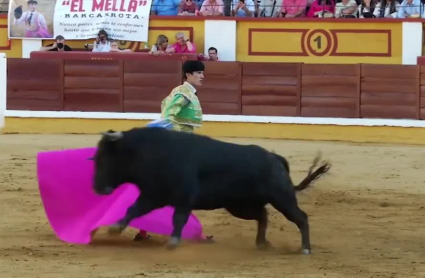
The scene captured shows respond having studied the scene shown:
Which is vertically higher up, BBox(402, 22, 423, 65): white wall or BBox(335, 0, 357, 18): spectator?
BBox(335, 0, 357, 18): spectator

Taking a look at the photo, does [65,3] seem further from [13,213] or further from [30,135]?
[13,213]

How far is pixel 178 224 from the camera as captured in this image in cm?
451

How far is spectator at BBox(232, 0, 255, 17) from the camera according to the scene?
470 inches

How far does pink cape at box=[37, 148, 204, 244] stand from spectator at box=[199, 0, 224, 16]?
22.5 feet

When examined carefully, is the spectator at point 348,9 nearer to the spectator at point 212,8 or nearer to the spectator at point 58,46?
the spectator at point 212,8

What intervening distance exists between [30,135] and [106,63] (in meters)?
1.27

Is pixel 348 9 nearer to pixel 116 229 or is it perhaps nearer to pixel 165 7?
pixel 165 7

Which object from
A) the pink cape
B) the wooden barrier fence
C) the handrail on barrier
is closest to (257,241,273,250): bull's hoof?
the pink cape

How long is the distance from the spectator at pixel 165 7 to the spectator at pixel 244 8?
771 mm

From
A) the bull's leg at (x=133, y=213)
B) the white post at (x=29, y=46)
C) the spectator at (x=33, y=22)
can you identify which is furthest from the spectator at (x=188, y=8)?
the bull's leg at (x=133, y=213)

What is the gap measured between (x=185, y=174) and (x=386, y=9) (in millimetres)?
7610

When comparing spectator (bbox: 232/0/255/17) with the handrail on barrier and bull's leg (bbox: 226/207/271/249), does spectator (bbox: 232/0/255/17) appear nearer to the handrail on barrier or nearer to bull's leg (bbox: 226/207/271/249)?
the handrail on barrier

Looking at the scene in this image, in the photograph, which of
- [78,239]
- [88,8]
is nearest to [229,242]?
[78,239]

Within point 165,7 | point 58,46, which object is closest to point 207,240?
point 58,46
